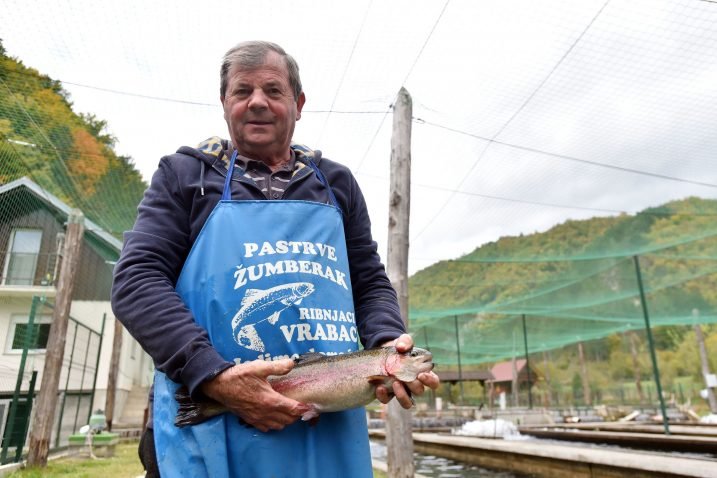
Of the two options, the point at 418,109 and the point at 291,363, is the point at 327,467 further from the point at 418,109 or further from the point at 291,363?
the point at 418,109

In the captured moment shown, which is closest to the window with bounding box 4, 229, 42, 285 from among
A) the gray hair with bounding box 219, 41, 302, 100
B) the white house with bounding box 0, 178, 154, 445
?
the white house with bounding box 0, 178, 154, 445

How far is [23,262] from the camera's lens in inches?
613

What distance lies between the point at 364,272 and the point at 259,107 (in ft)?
2.01

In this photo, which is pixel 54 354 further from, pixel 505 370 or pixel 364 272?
pixel 505 370

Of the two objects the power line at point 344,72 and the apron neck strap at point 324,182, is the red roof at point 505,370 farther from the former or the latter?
the apron neck strap at point 324,182

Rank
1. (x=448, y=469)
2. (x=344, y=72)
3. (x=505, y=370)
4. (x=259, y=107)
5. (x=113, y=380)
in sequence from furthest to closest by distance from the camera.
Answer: (x=505, y=370), (x=113, y=380), (x=448, y=469), (x=344, y=72), (x=259, y=107)

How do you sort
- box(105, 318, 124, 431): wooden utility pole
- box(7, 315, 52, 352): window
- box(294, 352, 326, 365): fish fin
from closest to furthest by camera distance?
1. box(294, 352, 326, 365): fish fin
2. box(7, 315, 52, 352): window
3. box(105, 318, 124, 431): wooden utility pole

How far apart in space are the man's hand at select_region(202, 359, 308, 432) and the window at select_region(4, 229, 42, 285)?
1655 cm

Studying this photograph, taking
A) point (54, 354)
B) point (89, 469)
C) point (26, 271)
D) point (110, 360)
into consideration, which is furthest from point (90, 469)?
point (110, 360)

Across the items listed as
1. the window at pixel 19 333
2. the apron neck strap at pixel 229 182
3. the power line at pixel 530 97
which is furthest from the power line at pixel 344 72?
the window at pixel 19 333

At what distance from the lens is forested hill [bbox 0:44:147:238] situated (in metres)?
7.27

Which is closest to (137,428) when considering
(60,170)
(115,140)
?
(60,170)

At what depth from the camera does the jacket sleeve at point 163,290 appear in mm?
1151

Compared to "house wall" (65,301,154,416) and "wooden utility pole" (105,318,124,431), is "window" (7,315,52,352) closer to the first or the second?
"house wall" (65,301,154,416)
